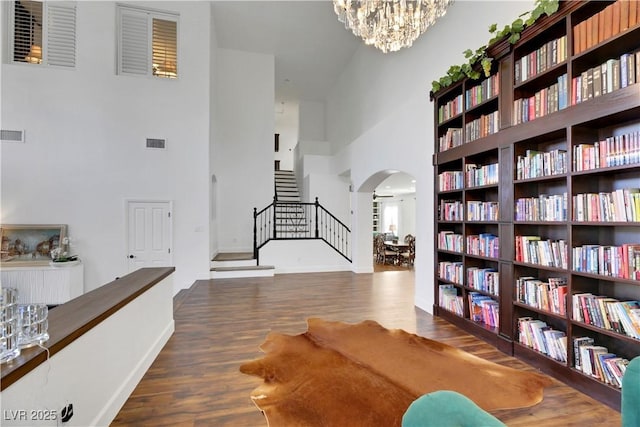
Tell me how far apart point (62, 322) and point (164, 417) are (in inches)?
37.6

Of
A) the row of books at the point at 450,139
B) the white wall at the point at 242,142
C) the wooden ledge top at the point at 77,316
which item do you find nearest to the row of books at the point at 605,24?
the row of books at the point at 450,139

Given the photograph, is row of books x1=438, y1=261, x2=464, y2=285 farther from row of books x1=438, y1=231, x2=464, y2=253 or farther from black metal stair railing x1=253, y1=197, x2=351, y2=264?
black metal stair railing x1=253, y1=197, x2=351, y2=264

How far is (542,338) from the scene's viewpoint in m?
2.83

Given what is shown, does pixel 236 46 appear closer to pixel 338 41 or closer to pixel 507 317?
pixel 338 41

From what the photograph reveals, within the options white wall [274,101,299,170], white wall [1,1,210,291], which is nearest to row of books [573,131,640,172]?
white wall [1,1,210,291]

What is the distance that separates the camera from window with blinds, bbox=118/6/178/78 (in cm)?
644

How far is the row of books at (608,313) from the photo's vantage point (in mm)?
2152

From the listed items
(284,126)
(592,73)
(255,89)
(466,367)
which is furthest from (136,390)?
(284,126)

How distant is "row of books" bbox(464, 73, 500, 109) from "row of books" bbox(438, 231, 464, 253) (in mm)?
1681

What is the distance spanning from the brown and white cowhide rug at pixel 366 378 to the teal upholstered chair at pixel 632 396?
4.25 ft

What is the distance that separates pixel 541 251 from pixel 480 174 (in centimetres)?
116

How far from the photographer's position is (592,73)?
240cm

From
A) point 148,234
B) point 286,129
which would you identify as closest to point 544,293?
point 148,234

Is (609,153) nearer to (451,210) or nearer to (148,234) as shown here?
(451,210)
